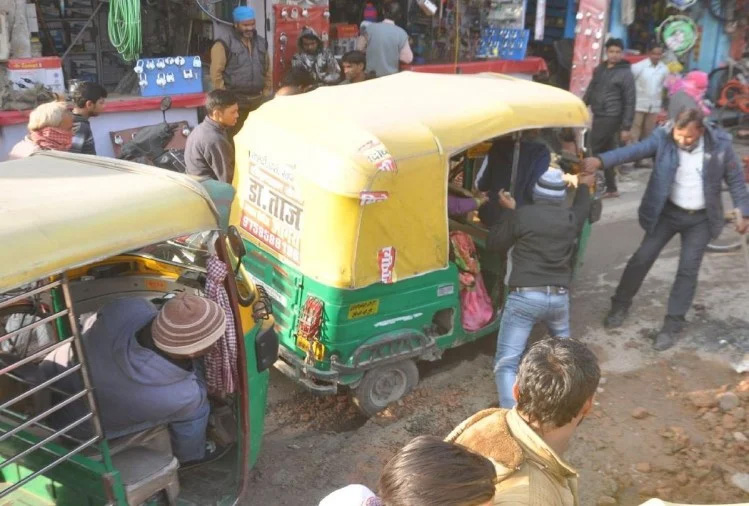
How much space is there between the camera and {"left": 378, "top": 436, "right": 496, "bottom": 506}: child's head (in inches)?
76.3

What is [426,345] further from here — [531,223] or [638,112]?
[638,112]

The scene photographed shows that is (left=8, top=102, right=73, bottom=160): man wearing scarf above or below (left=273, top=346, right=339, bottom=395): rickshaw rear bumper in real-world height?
above

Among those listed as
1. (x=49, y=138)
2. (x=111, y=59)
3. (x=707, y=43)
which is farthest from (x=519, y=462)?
(x=707, y=43)

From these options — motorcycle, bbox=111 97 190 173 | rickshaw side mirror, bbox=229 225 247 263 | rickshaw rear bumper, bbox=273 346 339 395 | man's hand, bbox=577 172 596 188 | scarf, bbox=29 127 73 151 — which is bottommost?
rickshaw rear bumper, bbox=273 346 339 395

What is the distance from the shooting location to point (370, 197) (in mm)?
4266

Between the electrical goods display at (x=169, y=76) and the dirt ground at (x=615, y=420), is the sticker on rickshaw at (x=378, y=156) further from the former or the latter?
the electrical goods display at (x=169, y=76)

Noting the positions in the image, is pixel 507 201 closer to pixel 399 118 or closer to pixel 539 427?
pixel 399 118

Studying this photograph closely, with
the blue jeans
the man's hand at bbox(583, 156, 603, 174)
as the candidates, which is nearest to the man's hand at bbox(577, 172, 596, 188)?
the man's hand at bbox(583, 156, 603, 174)

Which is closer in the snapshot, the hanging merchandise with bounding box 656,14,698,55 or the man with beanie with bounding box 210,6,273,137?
the man with beanie with bounding box 210,6,273,137

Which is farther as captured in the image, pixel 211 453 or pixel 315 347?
pixel 315 347

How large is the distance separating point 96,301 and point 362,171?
159cm

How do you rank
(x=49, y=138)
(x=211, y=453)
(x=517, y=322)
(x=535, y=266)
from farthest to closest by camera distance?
(x=49, y=138)
(x=517, y=322)
(x=535, y=266)
(x=211, y=453)

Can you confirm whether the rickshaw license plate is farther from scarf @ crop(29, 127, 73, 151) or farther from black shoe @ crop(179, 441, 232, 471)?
scarf @ crop(29, 127, 73, 151)

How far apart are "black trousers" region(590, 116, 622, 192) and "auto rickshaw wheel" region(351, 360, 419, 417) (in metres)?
5.40
